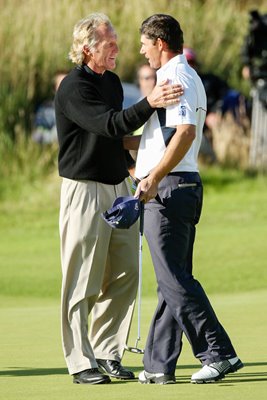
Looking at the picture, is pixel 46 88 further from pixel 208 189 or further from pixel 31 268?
pixel 31 268

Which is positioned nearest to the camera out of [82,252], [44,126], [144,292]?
[82,252]

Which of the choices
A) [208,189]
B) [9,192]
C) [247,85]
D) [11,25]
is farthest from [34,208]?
[247,85]

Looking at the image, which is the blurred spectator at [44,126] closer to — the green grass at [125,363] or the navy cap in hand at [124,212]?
the green grass at [125,363]

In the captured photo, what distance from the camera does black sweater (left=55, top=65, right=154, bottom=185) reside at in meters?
6.54

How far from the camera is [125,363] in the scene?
7.47 metres

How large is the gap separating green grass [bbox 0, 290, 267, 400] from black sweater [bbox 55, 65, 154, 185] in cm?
108

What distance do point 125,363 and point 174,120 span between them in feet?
5.97

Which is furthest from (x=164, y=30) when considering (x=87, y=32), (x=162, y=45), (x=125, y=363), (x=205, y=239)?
(x=205, y=239)

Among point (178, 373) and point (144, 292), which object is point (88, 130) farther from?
point (144, 292)

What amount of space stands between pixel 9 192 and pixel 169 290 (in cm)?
1274

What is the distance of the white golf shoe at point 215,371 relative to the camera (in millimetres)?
6422

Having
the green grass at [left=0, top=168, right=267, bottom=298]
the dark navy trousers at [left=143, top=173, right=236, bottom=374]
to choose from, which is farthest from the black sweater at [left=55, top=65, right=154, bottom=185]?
the green grass at [left=0, top=168, right=267, bottom=298]

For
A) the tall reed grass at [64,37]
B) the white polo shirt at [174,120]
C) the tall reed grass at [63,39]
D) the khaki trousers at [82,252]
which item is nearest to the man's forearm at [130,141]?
the khaki trousers at [82,252]

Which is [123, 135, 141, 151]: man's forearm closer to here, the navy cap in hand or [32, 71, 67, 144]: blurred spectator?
the navy cap in hand
